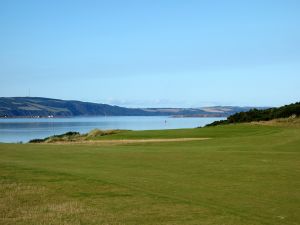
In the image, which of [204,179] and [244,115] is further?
[244,115]

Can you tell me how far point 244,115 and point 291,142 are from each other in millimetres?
44615

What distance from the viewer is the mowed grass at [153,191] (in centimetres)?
1012

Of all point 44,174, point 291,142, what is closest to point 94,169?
point 44,174

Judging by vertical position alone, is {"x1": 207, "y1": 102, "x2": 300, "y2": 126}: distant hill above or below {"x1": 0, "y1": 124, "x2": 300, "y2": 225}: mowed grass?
above

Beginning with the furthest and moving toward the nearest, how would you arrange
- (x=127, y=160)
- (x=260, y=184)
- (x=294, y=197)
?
(x=127, y=160), (x=260, y=184), (x=294, y=197)

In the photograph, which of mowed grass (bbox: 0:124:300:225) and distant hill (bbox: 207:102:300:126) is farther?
distant hill (bbox: 207:102:300:126)

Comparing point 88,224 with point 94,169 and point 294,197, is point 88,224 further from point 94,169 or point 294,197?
point 94,169

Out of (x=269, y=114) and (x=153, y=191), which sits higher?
(x=269, y=114)

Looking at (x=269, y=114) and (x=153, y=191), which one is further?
(x=269, y=114)

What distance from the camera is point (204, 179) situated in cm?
1502

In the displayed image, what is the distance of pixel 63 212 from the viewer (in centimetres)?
1063

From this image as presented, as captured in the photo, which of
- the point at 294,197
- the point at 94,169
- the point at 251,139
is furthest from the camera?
the point at 251,139

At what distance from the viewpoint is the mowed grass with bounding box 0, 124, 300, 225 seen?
10.1 meters

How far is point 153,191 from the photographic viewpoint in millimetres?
12836
